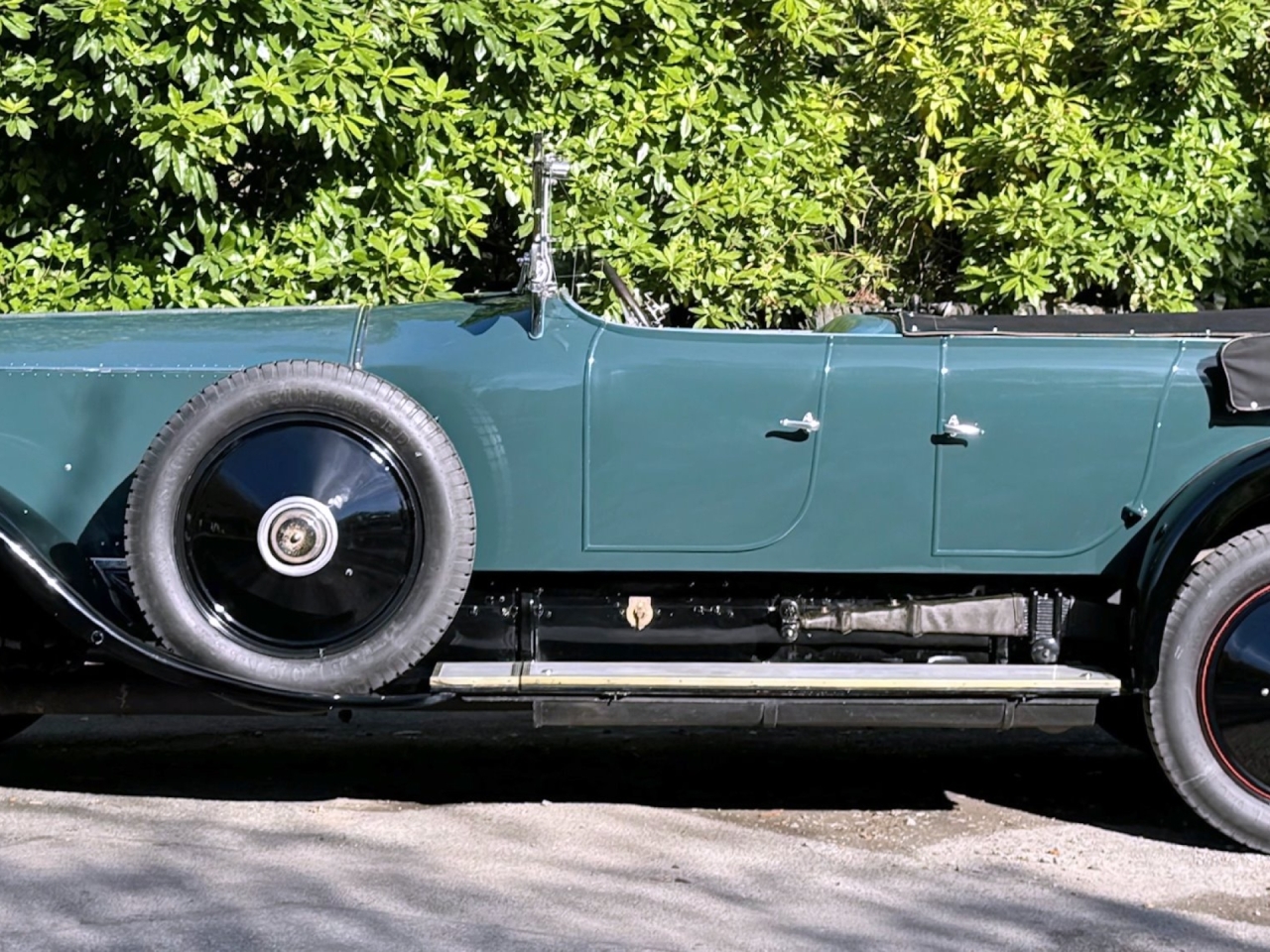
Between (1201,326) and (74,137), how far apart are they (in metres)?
4.62

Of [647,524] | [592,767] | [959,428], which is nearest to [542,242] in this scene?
[647,524]

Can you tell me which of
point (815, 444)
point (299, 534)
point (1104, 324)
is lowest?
point (299, 534)

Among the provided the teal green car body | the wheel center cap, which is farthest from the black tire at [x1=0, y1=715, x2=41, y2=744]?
the teal green car body

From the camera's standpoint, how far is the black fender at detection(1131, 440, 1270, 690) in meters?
4.30

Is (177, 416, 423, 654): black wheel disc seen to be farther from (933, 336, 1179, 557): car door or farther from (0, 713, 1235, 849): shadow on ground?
(933, 336, 1179, 557): car door

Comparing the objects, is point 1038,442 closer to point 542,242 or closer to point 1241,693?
point 1241,693

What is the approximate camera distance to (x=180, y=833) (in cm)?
457

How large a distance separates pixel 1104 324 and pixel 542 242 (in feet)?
5.75

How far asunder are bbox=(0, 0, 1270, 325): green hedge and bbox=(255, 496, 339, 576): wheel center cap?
2.45 metres

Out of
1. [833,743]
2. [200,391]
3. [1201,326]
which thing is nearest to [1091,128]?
[1201,326]

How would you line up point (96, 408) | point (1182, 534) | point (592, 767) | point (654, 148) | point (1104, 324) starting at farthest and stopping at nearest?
point (654, 148), point (592, 767), point (1104, 324), point (96, 408), point (1182, 534)

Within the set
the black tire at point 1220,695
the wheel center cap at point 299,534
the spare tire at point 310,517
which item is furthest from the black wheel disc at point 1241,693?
the wheel center cap at point 299,534

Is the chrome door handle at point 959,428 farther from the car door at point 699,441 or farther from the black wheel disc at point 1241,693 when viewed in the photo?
the black wheel disc at point 1241,693

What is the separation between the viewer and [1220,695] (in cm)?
447
